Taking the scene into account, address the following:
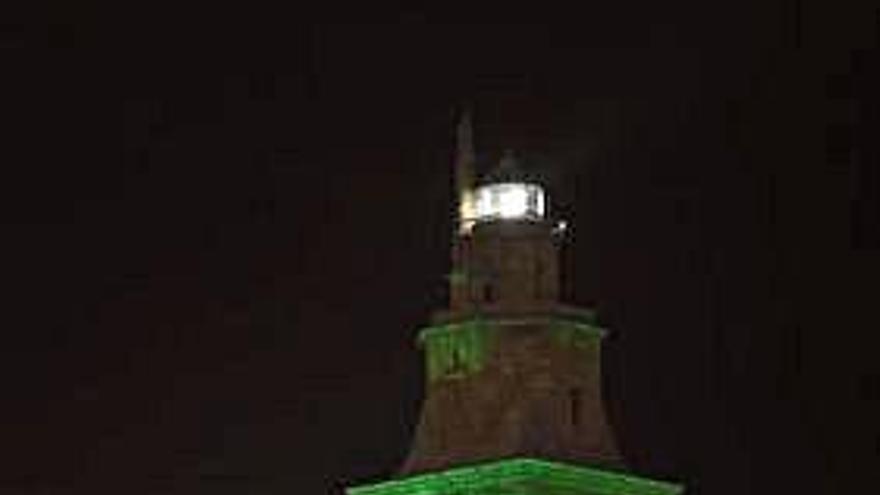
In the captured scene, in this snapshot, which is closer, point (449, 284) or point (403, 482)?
point (403, 482)

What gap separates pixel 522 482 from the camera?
2501 inches

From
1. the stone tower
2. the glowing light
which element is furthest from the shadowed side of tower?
the glowing light

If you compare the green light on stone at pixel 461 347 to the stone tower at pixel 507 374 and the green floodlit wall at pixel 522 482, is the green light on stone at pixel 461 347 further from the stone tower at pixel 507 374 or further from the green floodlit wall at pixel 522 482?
the green floodlit wall at pixel 522 482

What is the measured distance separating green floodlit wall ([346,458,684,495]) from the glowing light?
695 cm

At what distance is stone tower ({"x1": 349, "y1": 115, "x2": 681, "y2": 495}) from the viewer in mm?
64312

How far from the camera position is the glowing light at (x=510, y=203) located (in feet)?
223

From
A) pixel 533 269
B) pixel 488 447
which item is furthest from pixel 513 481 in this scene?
pixel 533 269

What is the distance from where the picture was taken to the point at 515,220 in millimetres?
67938

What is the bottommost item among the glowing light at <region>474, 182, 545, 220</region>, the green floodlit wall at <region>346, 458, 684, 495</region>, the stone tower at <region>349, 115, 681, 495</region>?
the green floodlit wall at <region>346, 458, 684, 495</region>

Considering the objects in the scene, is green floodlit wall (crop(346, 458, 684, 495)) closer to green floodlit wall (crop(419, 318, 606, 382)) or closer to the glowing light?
green floodlit wall (crop(419, 318, 606, 382))

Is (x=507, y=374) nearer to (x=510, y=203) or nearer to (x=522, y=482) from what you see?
(x=522, y=482)

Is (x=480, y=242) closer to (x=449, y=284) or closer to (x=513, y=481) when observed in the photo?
(x=449, y=284)

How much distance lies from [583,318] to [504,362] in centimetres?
220

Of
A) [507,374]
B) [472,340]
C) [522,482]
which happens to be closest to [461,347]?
[472,340]
